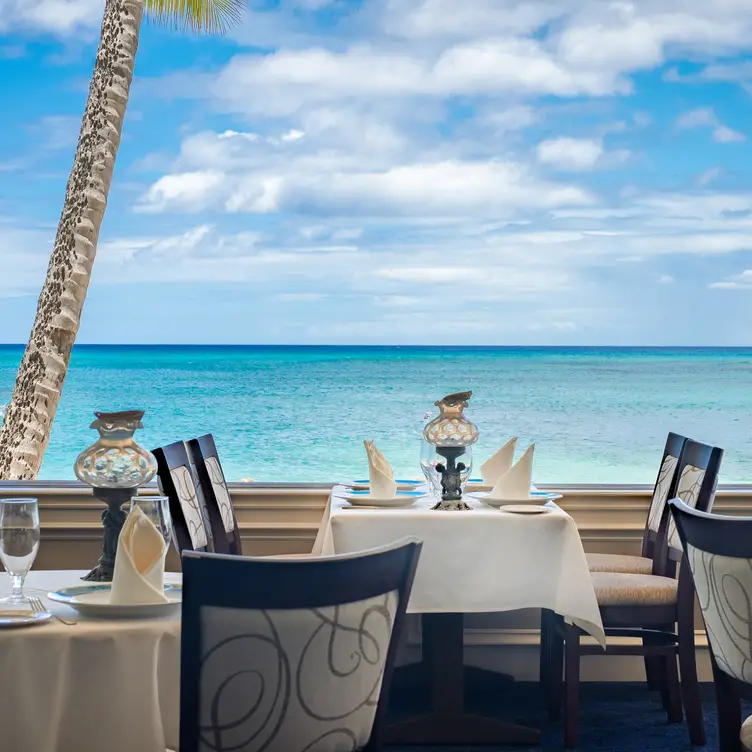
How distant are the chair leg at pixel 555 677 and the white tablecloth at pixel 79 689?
2140mm

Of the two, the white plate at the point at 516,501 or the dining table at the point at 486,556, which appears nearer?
the dining table at the point at 486,556

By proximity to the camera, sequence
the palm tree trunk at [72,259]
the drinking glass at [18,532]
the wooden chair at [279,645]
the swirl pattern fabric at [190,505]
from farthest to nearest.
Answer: the palm tree trunk at [72,259], the swirl pattern fabric at [190,505], the drinking glass at [18,532], the wooden chair at [279,645]

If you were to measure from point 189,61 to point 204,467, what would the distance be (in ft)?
87.6

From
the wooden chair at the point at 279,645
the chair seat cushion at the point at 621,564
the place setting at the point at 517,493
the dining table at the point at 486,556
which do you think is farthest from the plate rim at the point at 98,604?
the chair seat cushion at the point at 621,564

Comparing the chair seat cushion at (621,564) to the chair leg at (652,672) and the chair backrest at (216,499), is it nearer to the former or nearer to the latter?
the chair leg at (652,672)

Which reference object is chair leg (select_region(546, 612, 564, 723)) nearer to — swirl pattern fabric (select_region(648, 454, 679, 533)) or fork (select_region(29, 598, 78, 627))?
swirl pattern fabric (select_region(648, 454, 679, 533))

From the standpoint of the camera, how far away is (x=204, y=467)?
12.6ft

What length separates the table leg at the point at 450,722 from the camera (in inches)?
130

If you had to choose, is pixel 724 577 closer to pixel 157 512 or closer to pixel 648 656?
pixel 157 512

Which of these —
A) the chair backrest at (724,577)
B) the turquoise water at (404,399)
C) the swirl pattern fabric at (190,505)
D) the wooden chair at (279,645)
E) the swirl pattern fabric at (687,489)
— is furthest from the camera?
the turquoise water at (404,399)

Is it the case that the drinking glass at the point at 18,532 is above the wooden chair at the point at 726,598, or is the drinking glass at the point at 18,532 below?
above

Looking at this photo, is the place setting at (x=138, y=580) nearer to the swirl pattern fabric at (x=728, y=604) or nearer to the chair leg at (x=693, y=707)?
the swirl pattern fabric at (x=728, y=604)

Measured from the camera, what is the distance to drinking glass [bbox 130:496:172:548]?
1933mm

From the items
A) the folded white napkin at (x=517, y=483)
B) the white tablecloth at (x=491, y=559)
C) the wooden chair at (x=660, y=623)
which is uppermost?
the folded white napkin at (x=517, y=483)
